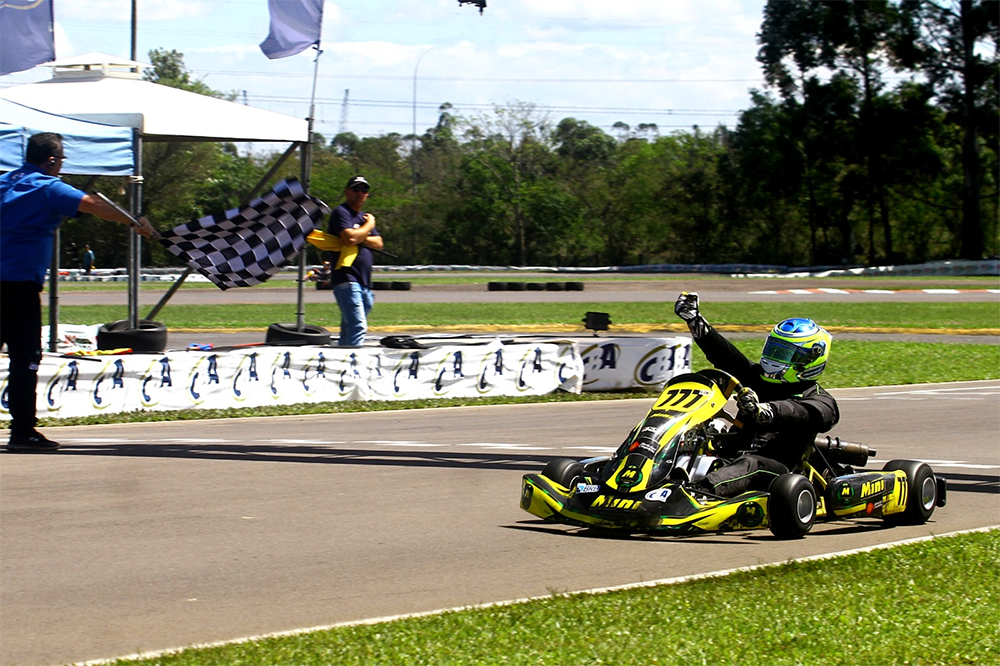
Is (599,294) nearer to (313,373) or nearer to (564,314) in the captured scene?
(564,314)

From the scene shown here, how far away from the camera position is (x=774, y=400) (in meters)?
6.31

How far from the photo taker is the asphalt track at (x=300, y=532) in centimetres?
443

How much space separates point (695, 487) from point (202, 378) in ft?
20.1

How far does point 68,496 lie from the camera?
6527 mm

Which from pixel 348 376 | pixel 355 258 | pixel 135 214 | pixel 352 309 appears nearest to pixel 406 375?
pixel 348 376

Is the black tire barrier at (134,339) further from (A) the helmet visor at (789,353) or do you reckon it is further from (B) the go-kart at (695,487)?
(A) the helmet visor at (789,353)

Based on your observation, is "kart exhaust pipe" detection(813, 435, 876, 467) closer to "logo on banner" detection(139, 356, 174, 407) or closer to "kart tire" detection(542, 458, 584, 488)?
"kart tire" detection(542, 458, 584, 488)

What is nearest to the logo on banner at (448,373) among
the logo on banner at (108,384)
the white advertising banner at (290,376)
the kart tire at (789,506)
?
the white advertising banner at (290,376)

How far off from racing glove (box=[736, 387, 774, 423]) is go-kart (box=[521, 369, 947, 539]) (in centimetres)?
18

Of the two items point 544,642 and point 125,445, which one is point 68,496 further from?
point 544,642

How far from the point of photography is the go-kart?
554cm

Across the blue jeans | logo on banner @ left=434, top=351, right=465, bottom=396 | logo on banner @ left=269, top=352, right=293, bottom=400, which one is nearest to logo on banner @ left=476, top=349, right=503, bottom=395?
logo on banner @ left=434, top=351, right=465, bottom=396

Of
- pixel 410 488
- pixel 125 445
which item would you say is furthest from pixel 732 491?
pixel 125 445

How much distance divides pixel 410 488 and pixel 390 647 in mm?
3182
